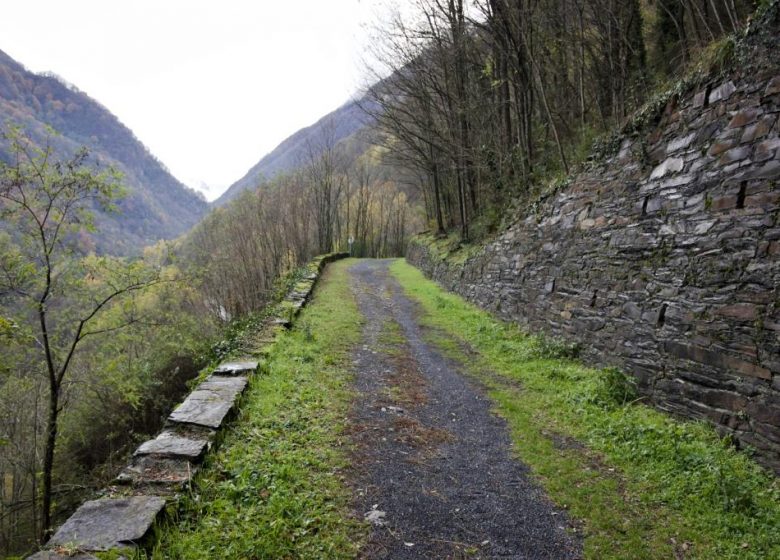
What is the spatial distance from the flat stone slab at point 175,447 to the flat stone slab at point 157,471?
46 millimetres

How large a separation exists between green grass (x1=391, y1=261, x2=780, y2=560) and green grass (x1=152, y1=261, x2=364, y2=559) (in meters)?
1.66

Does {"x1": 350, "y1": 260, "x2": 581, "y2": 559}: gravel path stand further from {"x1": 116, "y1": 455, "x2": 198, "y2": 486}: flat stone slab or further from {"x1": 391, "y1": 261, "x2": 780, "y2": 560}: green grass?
{"x1": 116, "y1": 455, "x2": 198, "y2": 486}: flat stone slab

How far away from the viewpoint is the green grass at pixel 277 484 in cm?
260

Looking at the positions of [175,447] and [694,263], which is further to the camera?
[694,263]

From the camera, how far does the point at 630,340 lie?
5.10m

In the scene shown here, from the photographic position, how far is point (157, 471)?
10.4 feet

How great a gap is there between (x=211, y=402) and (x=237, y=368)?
1.04 metres

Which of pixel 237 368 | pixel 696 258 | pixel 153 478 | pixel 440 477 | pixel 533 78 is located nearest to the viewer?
pixel 153 478

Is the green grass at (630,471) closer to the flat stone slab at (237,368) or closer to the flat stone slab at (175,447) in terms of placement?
the flat stone slab at (175,447)

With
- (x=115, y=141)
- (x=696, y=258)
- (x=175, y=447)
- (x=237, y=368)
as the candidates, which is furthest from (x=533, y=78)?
(x=115, y=141)

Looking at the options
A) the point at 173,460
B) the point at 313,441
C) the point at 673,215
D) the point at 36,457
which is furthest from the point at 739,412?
the point at 36,457

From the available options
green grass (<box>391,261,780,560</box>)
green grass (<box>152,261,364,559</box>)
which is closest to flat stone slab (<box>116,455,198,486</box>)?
green grass (<box>152,261,364,559</box>)

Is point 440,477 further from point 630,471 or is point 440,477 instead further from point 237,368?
point 237,368

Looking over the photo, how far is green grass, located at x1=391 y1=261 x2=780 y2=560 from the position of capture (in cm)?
271
